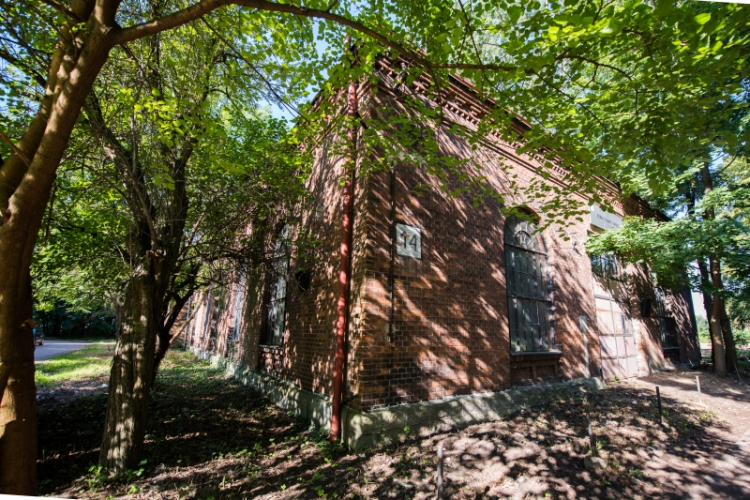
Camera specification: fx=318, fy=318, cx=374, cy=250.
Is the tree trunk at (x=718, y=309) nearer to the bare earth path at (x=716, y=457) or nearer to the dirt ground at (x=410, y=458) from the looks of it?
the bare earth path at (x=716, y=457)

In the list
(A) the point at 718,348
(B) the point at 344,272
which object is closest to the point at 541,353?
(B) the point at 344,272

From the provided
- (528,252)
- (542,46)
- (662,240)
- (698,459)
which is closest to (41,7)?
(542,46)

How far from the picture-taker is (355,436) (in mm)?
4246

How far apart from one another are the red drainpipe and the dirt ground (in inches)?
22.9

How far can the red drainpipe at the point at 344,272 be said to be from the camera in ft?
14.9

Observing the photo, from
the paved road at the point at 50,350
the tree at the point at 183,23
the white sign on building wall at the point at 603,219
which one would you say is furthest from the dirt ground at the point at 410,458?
the paved road at the point at 50,350

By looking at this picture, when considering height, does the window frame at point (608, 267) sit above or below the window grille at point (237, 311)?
above

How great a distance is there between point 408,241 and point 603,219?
28.9 ft

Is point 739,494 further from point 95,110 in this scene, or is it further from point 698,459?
point 95,110

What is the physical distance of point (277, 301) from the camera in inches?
309

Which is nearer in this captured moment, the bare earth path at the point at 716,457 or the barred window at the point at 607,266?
the bare earth path at the point at 716,457

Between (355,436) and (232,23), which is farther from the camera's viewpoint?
(355,436)

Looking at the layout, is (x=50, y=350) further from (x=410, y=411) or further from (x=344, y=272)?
(x=410, y=411)

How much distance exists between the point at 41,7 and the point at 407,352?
20.4ft
